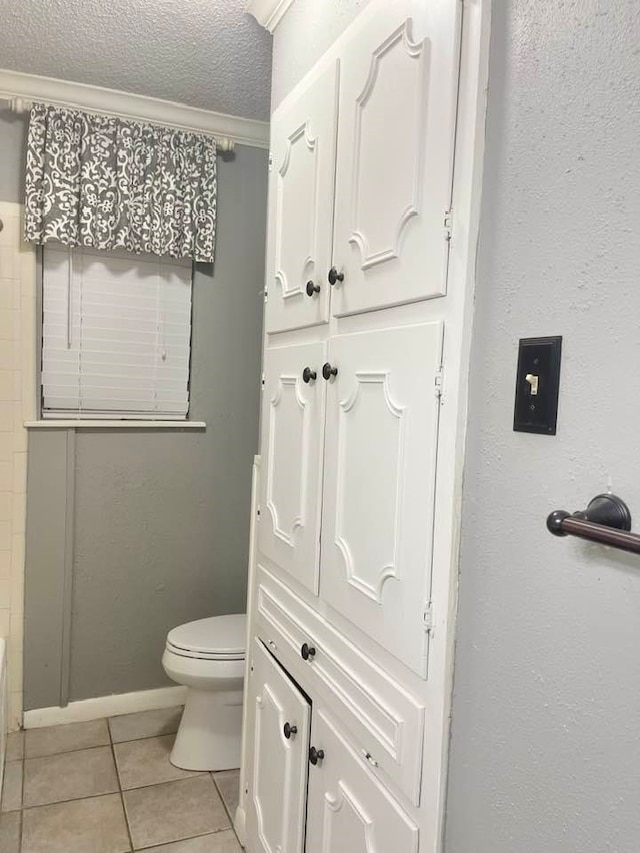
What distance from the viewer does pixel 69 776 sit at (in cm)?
229

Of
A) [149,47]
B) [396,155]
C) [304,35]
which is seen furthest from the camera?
[149,47]

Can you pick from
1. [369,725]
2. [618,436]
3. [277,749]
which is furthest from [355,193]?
[277,749]

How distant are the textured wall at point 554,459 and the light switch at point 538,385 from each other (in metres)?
0.02

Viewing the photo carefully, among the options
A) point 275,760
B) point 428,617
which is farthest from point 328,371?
point 275,760

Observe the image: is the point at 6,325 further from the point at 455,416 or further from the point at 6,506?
the point at 455,416

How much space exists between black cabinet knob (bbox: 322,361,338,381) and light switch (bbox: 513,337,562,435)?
0.54m

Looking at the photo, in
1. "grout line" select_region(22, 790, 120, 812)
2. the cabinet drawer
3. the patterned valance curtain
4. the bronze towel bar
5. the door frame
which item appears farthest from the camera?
the patterned valance curtain

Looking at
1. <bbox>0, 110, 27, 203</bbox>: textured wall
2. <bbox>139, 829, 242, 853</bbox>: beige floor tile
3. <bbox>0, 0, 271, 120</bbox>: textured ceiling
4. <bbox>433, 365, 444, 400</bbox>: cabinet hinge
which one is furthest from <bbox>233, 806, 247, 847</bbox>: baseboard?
<bbox>0, 0, 271, 120</bbox>: textured ceiling

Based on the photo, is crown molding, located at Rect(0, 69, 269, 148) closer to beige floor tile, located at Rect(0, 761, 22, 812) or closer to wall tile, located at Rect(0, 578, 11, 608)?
wall tile, located at Rect(0, 578, 11, 608)

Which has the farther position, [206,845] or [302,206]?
[206,845]

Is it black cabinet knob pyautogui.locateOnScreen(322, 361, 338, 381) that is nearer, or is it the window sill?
black cabinet knob pyautogui.locateOnScreen(322, 361, 338, 381)

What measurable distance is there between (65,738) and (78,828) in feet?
1.81

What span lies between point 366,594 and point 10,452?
1799mm

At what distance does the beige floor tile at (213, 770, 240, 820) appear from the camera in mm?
2172
